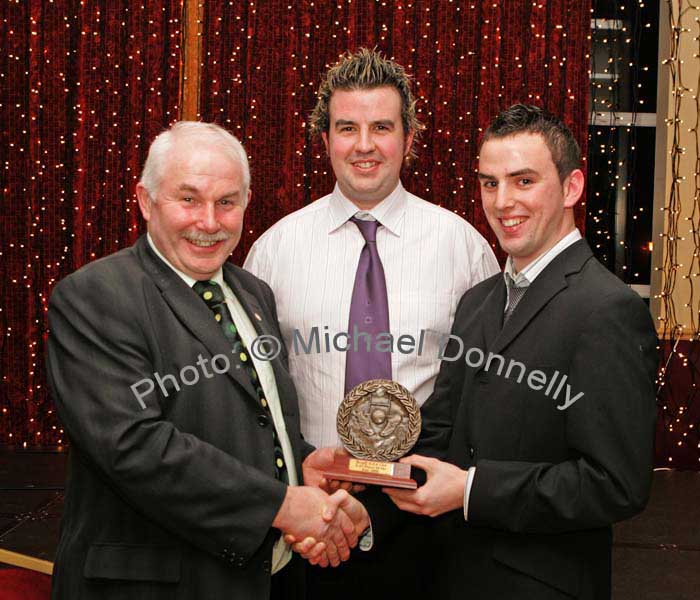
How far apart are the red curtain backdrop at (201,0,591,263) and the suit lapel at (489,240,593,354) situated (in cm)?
284

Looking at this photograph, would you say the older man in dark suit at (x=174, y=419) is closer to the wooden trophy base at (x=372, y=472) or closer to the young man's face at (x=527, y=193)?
the wooden trophy base at (x=372, y=472)

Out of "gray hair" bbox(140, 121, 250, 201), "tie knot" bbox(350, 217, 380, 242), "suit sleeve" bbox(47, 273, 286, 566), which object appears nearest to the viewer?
"suit sleeve" bbox(47, 273, 286, 566)

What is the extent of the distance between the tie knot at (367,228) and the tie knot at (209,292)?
2.08 feet

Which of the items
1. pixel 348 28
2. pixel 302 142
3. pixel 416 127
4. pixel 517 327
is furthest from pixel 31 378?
pixel 517 327

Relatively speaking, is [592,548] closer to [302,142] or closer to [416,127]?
[416,127]

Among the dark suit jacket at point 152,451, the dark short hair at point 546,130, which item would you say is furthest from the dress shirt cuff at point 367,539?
the dark short hair at point 546,130

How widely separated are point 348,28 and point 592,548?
3.60 m

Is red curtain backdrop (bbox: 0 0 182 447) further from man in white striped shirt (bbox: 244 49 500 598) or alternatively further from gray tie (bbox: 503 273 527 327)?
gray tie (bbox: 503 273 527 327)

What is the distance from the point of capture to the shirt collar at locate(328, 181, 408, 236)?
238 centimetres

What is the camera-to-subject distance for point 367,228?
93.3 inches

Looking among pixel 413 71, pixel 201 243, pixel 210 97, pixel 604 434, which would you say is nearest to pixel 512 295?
pixel 604 434

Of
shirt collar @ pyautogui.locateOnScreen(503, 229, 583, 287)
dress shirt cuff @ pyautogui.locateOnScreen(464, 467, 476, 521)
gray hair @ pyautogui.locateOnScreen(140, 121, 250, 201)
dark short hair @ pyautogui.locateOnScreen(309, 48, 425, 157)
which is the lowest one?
dress shirt cuff @ pyautogui.locateOnScreen(464, 467, 476, 521)

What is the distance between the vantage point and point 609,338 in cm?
158

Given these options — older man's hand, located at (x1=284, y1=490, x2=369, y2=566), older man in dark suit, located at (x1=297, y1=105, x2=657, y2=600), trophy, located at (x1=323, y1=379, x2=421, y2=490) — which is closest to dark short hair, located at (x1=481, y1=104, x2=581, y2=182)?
older man in dark suit, located at (x1=297, y1=105, x2=657, y2=600)
